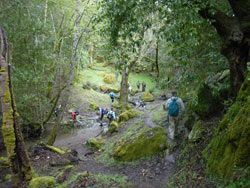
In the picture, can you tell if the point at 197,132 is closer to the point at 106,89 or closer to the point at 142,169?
the point at 142,169

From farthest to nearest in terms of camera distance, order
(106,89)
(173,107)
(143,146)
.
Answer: (106,89) < (143,146) < (173,107)

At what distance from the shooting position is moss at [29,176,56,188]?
12.6 metres

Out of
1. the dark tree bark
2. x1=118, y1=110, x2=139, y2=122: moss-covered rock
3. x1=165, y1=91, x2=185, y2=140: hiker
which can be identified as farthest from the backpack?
x1=118, y1=110, x2=139, y2=122: moss-covered rock

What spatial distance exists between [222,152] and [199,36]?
4.92m

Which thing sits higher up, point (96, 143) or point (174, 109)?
point (174, 109)

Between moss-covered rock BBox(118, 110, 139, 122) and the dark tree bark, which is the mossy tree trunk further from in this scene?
moss-covered rock BBox(118, 110, 139, 122)

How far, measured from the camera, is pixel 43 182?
41.7 ft

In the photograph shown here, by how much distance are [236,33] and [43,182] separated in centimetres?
787

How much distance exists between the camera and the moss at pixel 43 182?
497 inches

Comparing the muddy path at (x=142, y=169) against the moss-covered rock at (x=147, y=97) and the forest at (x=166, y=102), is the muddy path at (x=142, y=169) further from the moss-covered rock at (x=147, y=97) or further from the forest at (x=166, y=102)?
the moss-covered rock at (x=147, y=97)

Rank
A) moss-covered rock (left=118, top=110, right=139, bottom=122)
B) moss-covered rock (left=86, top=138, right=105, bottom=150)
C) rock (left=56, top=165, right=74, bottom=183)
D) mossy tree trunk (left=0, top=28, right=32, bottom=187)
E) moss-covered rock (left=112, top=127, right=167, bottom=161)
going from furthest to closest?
moss-covered rock (left=118, top=110, right=139, bottom=122) → moss-covered rock (left=86, top=138, right=105, bottom=150) → moss-covered rock (left=112, top=127, right=167, bottom=161) → rock (left=56, top=165, right=74, bottom=183) → mossy tree trunk (left=0, top=28, right=32, bottom=187)

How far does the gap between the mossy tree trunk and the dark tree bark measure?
712 cm

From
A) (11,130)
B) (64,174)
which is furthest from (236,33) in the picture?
(11,130)

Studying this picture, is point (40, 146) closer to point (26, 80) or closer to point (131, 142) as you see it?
point (26, 80)
